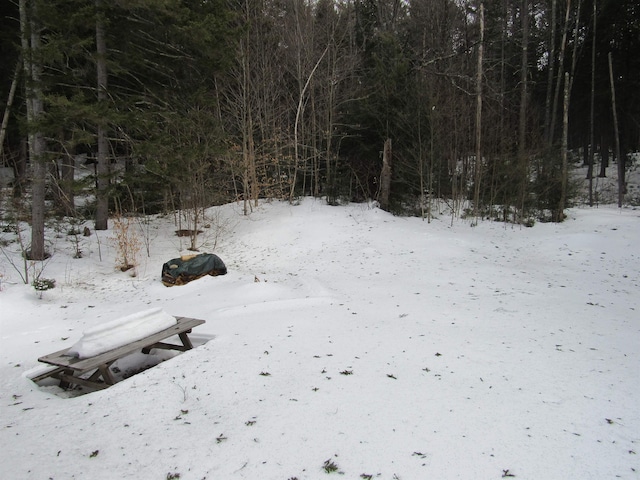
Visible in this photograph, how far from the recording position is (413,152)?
1362 cm

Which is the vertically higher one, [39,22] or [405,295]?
[39,22]

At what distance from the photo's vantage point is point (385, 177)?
1420 centimetres

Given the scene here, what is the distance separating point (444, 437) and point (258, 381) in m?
1.67

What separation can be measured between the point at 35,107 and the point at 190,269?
507 cm

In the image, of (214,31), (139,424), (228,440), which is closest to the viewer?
(228,440)

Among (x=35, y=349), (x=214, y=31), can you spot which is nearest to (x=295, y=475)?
(x=35, y=349)

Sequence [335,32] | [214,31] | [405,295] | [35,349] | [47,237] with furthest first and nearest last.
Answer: [335,32]
[47,237]
[214,31]
[405,295]
[35,349]

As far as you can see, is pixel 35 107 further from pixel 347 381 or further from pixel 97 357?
pixel 347 381

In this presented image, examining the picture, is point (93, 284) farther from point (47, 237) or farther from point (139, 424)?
point (139, 424)

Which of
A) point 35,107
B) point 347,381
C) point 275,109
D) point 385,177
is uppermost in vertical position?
point 275,109

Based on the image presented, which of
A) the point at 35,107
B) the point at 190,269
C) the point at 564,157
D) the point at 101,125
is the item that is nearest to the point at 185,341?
the point at 190,269

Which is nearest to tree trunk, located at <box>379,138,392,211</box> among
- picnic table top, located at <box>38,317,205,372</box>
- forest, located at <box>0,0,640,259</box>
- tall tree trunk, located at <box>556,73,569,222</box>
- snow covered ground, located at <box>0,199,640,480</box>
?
forest, located at <box>0,0,640,259</box>

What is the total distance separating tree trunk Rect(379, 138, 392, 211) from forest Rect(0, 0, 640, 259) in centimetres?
5

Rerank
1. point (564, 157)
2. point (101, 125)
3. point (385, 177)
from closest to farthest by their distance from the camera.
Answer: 1. point (101, 125)
2. point (564, 157)
3. point (385, 177)
